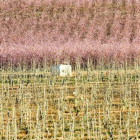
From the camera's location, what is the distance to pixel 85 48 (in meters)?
17.4

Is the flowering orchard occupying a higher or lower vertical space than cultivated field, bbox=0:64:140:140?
higher

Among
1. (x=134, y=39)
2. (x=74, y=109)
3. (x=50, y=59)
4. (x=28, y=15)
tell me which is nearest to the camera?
(x=74, y=109)

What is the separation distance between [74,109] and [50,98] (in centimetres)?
137

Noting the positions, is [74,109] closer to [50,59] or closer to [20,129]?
[20,129]

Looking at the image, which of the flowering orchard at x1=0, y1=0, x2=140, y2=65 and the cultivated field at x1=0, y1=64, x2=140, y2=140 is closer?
the cultivated field at x1=0, y1=64, x2=140, y2=140

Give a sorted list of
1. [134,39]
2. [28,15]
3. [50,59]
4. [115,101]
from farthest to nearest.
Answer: [28,15] → [134,39] → [50,59] → [115,101]

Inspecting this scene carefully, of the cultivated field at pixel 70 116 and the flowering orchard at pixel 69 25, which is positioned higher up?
the flowering orchard at pixel 69 25

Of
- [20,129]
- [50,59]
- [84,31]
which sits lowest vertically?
[20,129]

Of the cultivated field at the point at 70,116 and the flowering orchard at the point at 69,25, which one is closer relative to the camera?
the cultivated field at the point at 70,116

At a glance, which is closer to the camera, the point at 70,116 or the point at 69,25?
the point at 70,116

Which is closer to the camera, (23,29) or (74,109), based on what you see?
(74,109)

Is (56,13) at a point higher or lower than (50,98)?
higher

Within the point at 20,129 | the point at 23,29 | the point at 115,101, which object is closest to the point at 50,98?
the point at 115,101

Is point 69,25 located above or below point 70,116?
above
